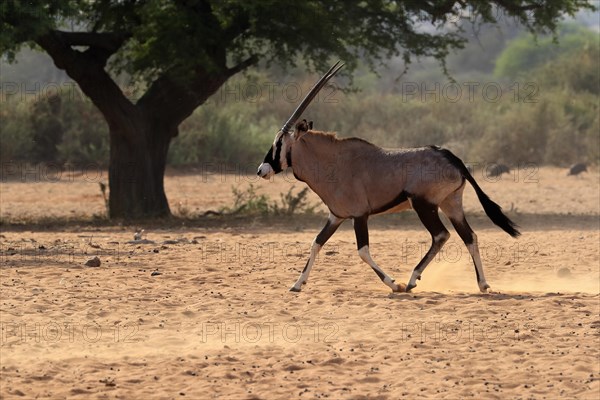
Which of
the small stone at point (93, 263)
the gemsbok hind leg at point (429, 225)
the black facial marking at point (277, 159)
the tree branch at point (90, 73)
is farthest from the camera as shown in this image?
the tree branch at point (90, 73)

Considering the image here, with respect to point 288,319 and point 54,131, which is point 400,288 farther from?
point 54,131

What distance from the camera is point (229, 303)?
9.48 metres

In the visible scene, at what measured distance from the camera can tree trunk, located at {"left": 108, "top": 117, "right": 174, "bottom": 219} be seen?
55.1 feet

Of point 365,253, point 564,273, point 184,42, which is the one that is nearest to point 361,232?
point 365,253

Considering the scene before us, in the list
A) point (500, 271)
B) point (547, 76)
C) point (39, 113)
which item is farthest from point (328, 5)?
point (547, 76)

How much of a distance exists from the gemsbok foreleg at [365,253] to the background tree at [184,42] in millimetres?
5748

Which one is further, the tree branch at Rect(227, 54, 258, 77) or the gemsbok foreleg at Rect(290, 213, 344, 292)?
the tree branch at Rect(227, 54, 258, 77)

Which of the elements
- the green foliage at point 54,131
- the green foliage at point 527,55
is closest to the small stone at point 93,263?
the green foliage at point 54,131

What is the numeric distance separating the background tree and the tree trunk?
15 mm

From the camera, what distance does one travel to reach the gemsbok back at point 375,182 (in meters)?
9.88

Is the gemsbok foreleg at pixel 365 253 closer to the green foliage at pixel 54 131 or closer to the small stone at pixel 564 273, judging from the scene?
the small stone at pixel 564 273

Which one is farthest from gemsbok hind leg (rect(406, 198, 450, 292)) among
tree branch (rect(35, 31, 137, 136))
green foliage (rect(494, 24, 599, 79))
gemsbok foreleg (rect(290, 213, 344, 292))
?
green foliage (rect(494, 24, 599, 79))

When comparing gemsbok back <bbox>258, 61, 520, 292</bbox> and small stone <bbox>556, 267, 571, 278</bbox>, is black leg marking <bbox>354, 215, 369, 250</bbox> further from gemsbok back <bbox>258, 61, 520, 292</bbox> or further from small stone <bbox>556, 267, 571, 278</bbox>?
small stone <bbox>556, 267, 571, 278</bbox>

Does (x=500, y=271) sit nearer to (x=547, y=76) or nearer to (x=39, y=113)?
(x=39, y=113)
